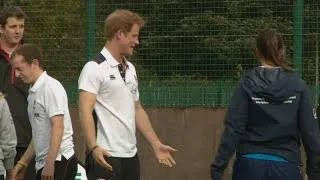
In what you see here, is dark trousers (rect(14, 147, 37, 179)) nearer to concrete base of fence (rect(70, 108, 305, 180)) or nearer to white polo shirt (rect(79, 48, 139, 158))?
white polo shirt (rect(79, 48, 139, 158))

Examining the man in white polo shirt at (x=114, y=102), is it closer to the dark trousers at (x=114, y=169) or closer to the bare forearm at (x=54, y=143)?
the dark trousers at (x=114, y=169)

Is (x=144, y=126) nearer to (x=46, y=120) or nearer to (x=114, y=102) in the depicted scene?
(x=114, y=102)

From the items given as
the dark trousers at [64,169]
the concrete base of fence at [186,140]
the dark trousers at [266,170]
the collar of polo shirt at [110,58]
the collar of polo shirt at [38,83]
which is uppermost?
the collar of polo shirt at [110,58]

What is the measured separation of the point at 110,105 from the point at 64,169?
0.71 metres

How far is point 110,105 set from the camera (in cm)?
634

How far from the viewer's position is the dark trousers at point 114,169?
628 centimetres

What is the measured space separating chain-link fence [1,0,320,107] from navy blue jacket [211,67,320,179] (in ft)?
14.2

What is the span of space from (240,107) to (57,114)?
154 cm

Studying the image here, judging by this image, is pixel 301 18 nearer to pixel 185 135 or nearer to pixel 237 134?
pixel 185 135

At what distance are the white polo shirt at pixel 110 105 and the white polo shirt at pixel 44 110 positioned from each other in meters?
0.29

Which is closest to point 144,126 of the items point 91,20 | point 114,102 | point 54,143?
point 114,102

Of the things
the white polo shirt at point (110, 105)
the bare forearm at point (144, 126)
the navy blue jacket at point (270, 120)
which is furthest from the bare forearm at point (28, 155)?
the navy blue jacket at point (270, 120)

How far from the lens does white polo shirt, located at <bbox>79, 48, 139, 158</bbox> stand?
6305 mm

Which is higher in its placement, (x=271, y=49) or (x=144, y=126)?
(x=271, y=49)
